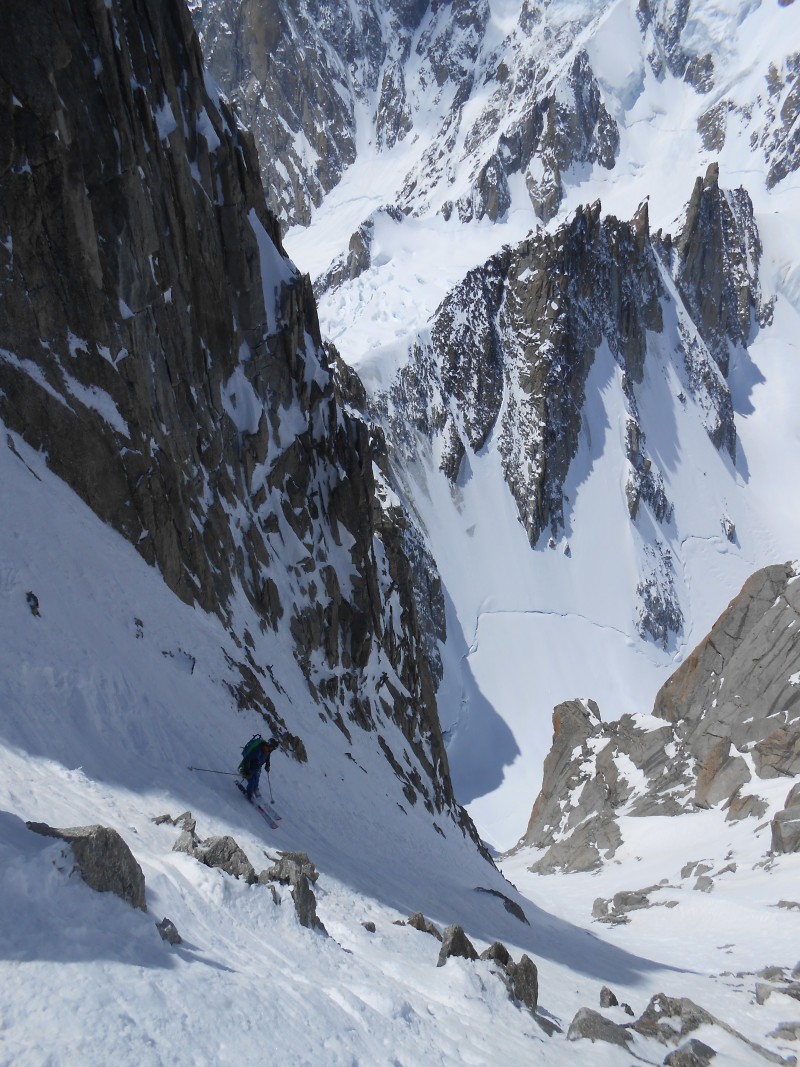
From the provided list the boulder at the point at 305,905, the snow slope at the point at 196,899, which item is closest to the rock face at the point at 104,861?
the snow slope at the point at 196,899

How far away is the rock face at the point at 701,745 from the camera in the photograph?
41.8 m

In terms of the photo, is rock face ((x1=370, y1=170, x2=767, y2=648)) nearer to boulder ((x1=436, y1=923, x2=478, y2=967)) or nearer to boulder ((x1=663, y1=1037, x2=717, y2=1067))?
boulder ((x1=436, y1=923, x2=478, y2=967))

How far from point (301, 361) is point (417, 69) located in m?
168

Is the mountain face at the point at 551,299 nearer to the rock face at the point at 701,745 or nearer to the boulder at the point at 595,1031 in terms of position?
the rock face at the point at 701,745

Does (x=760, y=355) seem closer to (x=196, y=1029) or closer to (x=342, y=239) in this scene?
(x=342, y=239)

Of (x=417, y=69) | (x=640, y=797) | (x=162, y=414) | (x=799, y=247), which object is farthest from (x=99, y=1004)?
(x=417, y=69)

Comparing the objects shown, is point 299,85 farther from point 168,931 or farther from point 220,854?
point 168,931

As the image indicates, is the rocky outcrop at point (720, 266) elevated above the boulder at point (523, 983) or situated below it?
above

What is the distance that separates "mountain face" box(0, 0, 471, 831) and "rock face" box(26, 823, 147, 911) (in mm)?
10225

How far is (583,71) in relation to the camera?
141875 mm

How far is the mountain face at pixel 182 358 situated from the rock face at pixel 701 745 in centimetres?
1702

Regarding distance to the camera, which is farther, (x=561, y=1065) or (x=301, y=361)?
(x=301, y=361)

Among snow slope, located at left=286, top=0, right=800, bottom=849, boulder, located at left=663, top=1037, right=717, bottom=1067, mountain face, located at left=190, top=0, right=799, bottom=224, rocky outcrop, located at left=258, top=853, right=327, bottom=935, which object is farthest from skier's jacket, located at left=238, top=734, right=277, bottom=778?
mountain face, located at left=190, top=0, right=799, bottom=224

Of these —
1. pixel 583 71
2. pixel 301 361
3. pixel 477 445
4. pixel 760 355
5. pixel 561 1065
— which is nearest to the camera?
pixel 561 1065
